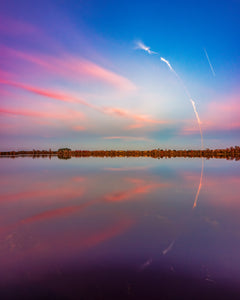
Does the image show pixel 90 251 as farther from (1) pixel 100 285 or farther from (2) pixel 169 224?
(2) pixel 169 224

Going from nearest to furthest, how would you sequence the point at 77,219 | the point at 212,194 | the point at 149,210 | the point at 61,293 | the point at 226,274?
the point at 61,293
the point at 226,274
the point at 77,219
the point at 149,210
the point at 212,194

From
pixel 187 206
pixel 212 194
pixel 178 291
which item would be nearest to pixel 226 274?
pixel 178 291

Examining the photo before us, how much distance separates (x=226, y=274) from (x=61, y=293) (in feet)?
12.9

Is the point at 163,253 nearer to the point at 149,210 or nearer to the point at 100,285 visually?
the point at 100,285

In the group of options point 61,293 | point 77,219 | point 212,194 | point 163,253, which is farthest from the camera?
point 212,194

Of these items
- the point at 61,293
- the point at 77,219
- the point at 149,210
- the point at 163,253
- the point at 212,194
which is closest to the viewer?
the point at 61,293

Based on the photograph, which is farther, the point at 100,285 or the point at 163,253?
the point at 163,253

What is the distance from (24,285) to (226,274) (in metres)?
4.81

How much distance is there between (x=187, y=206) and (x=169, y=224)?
3.46 meters

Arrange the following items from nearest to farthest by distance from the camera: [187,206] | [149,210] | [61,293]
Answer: [61,293] → [149,210] → [187,206]

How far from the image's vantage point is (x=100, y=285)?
4.74 metres

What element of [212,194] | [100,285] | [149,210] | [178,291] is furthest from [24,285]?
[212,194]

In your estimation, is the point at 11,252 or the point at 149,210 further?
the point at 149,210

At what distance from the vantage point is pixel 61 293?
4484 mm
